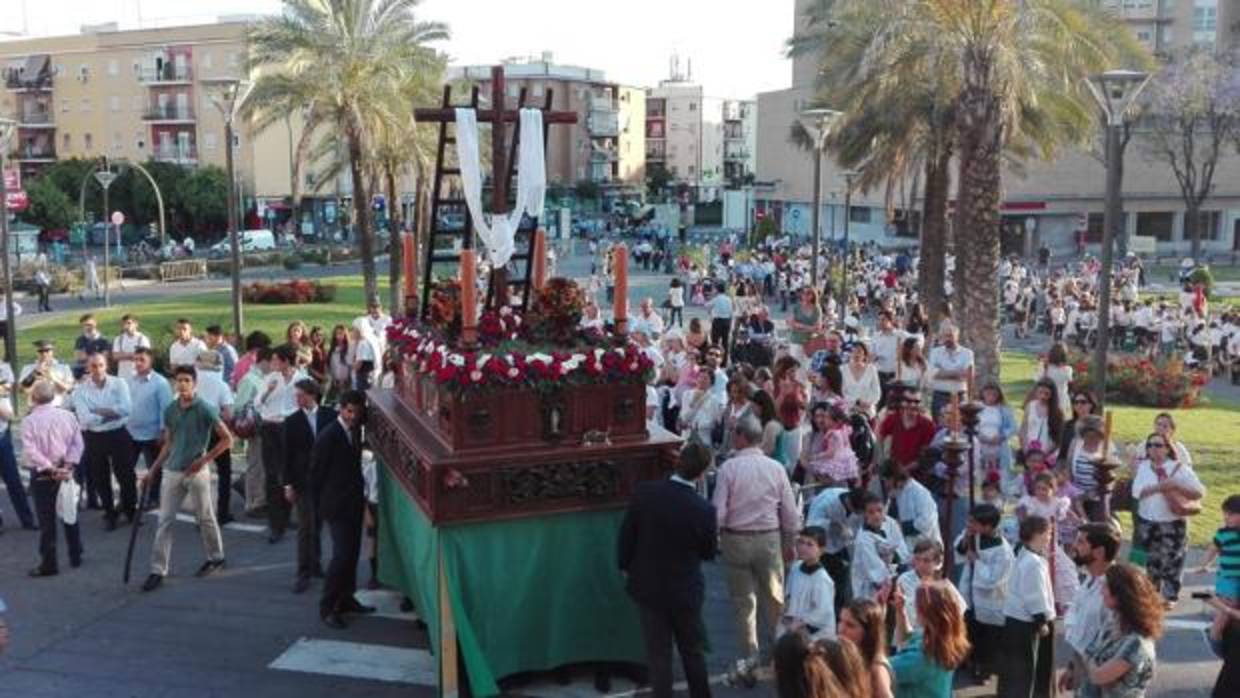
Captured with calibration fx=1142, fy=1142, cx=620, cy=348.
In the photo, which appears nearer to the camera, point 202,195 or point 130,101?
point 202,195

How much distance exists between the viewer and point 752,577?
7664 mm

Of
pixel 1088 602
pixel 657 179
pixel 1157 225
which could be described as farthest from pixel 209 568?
pixel 657 179

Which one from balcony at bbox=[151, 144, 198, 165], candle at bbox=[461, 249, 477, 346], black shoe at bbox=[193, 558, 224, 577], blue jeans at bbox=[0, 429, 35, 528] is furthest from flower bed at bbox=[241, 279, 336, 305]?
balcony at bbox=[151, 144, 198, 165]

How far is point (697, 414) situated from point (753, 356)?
5776mm

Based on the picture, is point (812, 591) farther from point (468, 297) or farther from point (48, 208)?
point (48, 208)

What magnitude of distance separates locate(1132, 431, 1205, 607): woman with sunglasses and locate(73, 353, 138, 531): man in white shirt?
9.12 m

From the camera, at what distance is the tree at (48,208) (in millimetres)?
62219

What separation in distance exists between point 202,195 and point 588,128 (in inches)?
1657

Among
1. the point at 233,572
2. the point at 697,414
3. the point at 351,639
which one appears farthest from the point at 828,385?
the point at 233,572

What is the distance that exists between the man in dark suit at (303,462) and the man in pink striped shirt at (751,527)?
3617 mm

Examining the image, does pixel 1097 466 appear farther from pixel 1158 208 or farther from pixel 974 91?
pixel 1158 208

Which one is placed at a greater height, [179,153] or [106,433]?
[179,153]

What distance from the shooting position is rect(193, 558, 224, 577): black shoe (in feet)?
32.2

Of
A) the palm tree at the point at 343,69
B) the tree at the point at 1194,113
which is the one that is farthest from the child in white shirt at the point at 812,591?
the tree at the point at 1194,113
